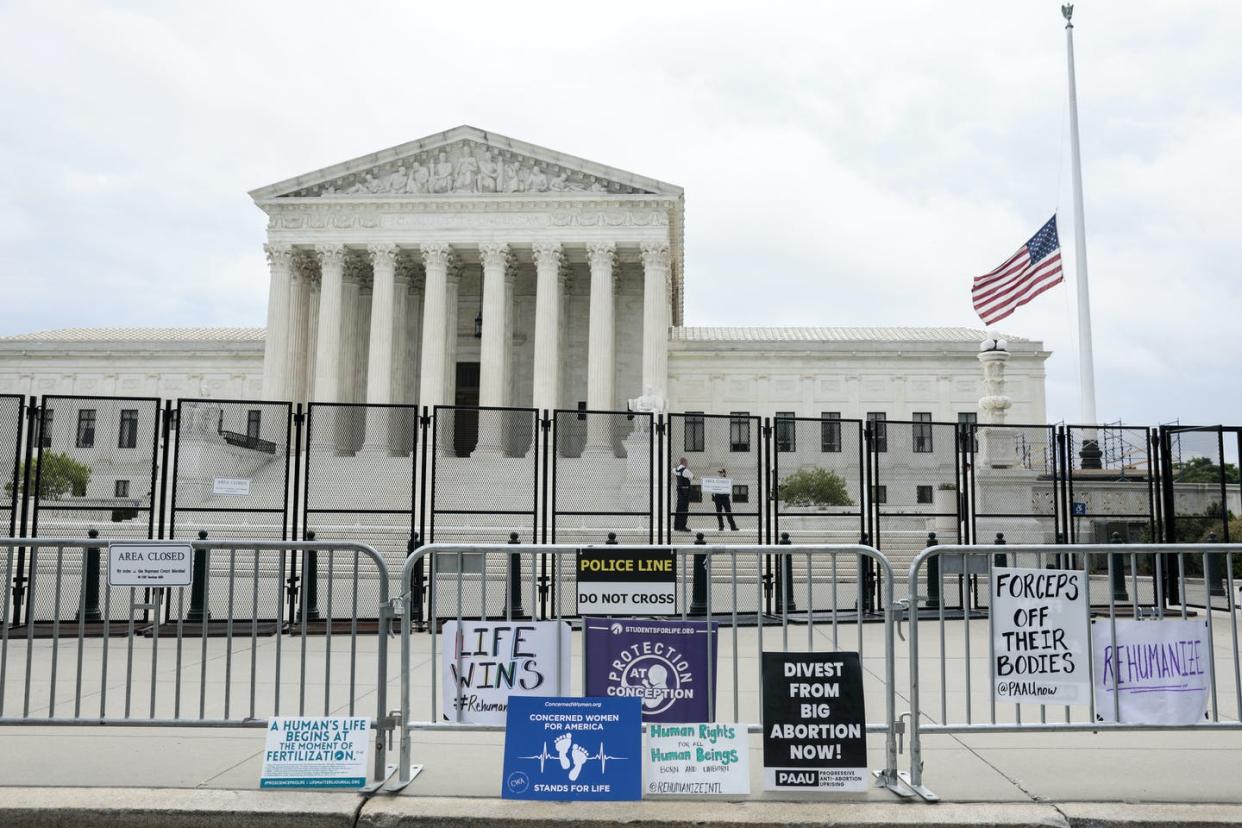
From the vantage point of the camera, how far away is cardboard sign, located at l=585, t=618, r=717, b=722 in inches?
225

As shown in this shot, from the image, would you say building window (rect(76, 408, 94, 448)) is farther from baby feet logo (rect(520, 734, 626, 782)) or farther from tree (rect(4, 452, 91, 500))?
baby feet logo (rect(520, 734, 626, 782))

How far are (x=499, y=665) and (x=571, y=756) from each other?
2.43ft

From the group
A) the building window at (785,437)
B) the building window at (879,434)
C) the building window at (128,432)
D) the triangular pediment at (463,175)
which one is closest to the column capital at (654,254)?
the triangular pediment at (463,175)

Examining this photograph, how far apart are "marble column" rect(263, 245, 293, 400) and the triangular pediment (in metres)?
3.28

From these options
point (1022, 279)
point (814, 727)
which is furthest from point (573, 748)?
point (1022, 279)

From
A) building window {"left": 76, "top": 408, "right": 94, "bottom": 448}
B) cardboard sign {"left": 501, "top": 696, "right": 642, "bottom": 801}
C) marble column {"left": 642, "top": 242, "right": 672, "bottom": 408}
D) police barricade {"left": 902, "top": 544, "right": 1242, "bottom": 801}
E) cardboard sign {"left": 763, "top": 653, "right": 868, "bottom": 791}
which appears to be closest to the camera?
cardboard sign {"left": 501, "top": 696, "right": 642, "bottom": 801}

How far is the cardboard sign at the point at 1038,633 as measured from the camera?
5.97 metres

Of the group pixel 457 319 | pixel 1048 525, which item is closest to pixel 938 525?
pixel 1048 525

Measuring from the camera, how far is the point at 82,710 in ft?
25.7

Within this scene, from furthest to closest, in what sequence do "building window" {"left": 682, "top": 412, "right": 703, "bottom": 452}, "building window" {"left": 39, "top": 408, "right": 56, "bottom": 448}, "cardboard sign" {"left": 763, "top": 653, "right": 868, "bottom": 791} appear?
"building window" {"left": 682, "top": 412, "right": 703, "bottom": 452} < "building window" {"left": 39, "top": 408, "right": 56, "bottom": 448} < "cardboard sign" {"left": 763, "top": 653, "right": 868, "bottom": 791}

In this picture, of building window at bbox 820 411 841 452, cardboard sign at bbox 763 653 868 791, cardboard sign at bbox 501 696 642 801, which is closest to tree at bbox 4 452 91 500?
cardboard sign at bbox 501 696 642 801

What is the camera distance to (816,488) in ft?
51.7

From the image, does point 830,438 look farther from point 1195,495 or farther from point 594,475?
point 1195,495

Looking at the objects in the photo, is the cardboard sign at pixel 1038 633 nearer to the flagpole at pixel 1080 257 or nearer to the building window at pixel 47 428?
the building window at pixel 47 428
